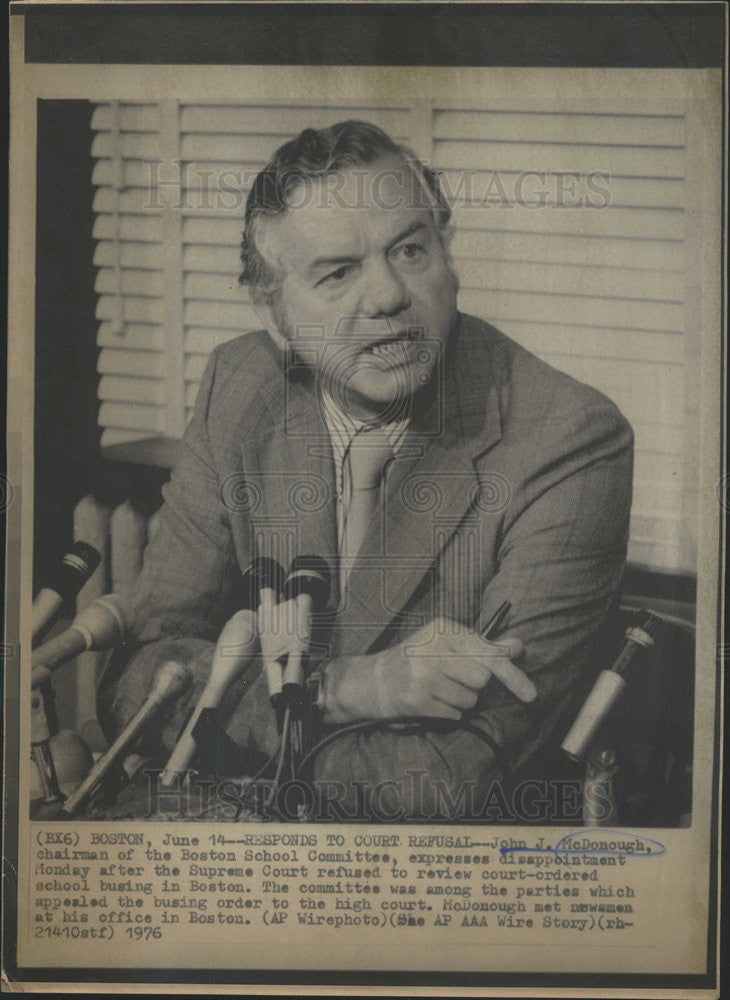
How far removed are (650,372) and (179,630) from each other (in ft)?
3.55

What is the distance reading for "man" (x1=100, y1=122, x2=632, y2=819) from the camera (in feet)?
5.92

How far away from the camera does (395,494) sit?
183 cm

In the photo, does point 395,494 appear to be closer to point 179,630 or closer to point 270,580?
point 270,580

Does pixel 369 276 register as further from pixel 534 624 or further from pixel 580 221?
pixel 534 624

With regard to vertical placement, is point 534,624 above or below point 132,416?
below

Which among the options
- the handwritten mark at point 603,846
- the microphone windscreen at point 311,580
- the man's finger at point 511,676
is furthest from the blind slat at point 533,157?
the handwritten mark at point 603,846

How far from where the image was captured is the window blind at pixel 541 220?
1836 millimetres

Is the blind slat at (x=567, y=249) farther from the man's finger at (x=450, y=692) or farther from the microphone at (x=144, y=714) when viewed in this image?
the microphone at (x=144, y=714)

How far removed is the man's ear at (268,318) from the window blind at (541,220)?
0.02 meters

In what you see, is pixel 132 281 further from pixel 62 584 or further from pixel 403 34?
pixel 403 34

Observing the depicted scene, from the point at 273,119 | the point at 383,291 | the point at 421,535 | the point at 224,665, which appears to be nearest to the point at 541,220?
the point at 383,291

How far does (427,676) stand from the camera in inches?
70.5

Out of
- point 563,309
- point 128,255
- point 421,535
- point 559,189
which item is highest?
point 559,189

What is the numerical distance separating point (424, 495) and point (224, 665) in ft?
1.72
